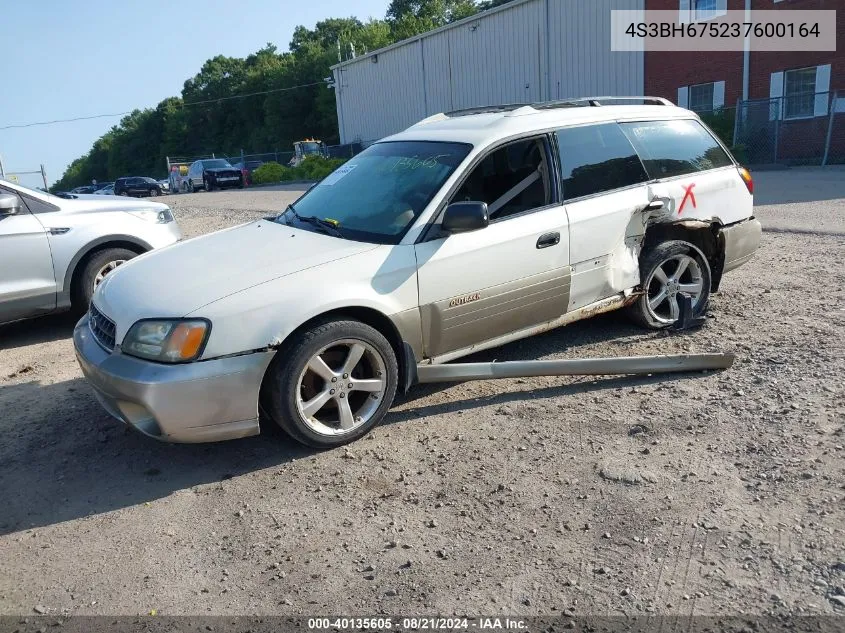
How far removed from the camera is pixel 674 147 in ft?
18.0

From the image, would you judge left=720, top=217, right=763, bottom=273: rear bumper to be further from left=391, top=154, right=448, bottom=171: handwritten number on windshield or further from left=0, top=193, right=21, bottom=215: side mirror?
left=0, top=193, right=21, bottom=215: side mirror

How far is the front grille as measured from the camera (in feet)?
12.7

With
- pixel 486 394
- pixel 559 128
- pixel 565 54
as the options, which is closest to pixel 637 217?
pixel 559 128

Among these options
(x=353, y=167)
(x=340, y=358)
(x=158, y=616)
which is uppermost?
(x=353, y=167)

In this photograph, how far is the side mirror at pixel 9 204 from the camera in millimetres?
6100

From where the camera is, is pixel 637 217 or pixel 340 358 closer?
pixel 340 358

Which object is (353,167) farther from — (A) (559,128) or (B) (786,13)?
(B) (786,13)

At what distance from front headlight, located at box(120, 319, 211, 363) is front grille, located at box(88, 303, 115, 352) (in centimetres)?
33

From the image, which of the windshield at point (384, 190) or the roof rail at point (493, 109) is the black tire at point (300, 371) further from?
the roof rail at point (493, 109)

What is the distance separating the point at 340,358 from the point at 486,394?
1125 mm

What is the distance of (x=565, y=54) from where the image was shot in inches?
1132

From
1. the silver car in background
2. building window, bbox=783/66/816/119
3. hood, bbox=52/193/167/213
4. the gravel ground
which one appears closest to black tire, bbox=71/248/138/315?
the silver car in background

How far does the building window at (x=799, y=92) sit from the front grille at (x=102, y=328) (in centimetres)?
2287

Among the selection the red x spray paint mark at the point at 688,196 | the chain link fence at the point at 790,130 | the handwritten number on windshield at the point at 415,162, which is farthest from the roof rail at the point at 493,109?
the chain link fence at the point at 790,130
